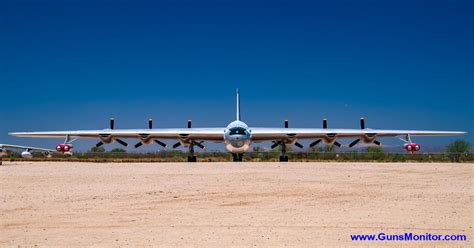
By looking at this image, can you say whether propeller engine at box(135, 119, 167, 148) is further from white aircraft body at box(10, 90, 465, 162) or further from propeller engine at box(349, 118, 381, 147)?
propeller engine at box(349, 118, 381, 147)

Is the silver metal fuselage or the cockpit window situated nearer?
the silver metal fuselage

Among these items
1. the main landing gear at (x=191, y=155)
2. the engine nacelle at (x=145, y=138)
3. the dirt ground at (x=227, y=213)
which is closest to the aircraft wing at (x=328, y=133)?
the main landing gear at (x=191, y=155)

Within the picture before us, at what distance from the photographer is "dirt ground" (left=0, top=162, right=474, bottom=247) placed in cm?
823

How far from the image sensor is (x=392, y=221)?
377 inches

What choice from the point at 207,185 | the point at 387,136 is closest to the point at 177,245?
the point at 207,185

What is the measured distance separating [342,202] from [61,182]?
1024 cm

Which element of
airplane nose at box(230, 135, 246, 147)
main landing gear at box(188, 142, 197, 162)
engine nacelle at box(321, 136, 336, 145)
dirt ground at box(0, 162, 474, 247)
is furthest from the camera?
engine nacelle at box(321, 136, 336, 145)

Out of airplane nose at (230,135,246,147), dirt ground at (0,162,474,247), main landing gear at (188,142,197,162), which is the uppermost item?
airplane nose at (230,135,246,147)

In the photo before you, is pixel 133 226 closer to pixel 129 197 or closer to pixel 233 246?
pixel 233 246

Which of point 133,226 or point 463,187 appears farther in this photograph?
point 463,187

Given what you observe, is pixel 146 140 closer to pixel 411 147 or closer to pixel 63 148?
pixel 63 148

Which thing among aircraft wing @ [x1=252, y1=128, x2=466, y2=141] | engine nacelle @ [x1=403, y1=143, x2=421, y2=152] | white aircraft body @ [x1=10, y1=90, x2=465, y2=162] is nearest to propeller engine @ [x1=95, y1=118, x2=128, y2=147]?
white aircraft body @ [x1=10, y1=90, x2=465, y2=162]

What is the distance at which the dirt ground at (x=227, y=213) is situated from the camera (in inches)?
324

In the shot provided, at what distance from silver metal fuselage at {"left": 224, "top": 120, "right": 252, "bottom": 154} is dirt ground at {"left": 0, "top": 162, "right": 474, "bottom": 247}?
23718mm
